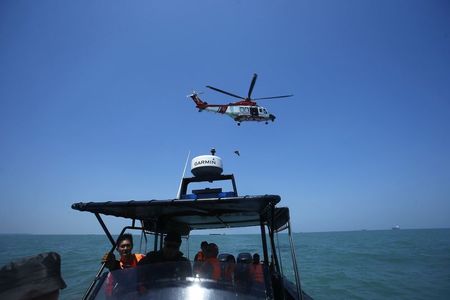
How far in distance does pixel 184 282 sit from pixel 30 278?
6.14ft

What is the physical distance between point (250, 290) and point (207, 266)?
22.0 inches

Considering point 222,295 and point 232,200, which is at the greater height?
point 232,200

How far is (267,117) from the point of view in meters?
24.4

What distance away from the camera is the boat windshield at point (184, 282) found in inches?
115

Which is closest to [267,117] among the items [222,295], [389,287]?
[389,287]

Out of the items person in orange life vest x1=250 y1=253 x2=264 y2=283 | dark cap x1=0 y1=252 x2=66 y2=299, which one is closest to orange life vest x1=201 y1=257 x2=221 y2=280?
person in orange life vest x1=250 y1=253 x2=264 y2=283

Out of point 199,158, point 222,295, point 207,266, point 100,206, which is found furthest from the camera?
point 199,158

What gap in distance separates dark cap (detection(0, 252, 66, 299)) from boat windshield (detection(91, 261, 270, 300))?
5.26ft

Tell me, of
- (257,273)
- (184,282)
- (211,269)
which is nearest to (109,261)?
(184,282)

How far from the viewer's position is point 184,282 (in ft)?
9.98

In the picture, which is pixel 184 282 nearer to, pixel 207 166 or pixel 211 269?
pixel 211 269

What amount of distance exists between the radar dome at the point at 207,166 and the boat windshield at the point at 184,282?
2211 millimetres

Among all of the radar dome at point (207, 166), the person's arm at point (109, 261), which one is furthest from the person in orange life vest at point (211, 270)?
the radar dome at point (207, 166)

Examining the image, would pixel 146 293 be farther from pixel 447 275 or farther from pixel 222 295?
pixel 447 275
